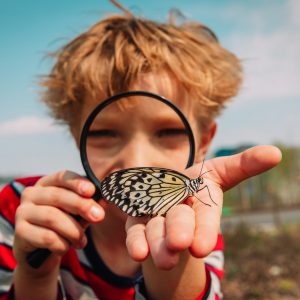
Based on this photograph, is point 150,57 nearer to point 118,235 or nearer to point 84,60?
point 84,60

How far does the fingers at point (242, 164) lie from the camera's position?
135 centimetres

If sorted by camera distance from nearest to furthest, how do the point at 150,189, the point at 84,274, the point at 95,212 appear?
the point at 150,189
the point at 95,212
the point at 84,274

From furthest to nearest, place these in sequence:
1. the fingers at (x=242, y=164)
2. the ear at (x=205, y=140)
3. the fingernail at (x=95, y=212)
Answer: the ear at (x=205, y=140)
the fingernail at (x=95, y=212)
the fingers at (x=242, y=164)

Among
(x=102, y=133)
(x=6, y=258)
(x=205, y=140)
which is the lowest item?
(x=6, y=258)

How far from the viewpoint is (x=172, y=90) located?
8.84 ft

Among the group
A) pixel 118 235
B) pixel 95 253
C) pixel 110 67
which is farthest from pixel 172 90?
pixel 95 253

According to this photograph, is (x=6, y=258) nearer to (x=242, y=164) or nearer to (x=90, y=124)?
(x=90, y=124)

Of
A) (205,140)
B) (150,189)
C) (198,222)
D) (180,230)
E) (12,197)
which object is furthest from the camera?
(205,140)

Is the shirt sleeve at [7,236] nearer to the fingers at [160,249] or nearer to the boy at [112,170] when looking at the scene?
the boy at [112,170]

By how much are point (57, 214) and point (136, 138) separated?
714mm

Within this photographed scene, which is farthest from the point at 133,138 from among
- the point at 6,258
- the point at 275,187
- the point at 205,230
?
the point at 275,187

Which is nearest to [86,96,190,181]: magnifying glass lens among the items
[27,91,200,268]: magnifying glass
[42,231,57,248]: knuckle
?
[27,91,200,268]: magnifying glass

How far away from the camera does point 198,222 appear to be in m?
1.25

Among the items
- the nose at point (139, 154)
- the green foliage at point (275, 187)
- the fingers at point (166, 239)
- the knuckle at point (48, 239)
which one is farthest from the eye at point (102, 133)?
the green foliage at point (275, 187)
